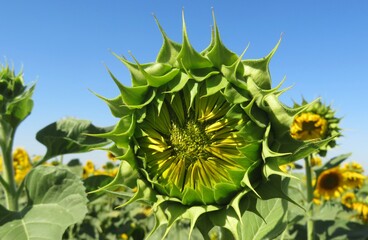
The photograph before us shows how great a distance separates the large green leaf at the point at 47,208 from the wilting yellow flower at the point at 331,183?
3.67 metres

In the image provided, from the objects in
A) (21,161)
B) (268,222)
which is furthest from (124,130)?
(21,161)

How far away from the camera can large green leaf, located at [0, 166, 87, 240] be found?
231cm

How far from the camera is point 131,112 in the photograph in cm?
175

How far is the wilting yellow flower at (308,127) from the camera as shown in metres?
3.60

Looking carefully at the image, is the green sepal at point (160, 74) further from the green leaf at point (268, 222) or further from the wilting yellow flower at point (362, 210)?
the wilting yellow flower at point (362, 210)

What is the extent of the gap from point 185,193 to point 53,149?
171cm

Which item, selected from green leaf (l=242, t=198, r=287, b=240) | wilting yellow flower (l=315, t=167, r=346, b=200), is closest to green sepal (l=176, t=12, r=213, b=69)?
green leaf (l=242, t=198, r=287, b=240)

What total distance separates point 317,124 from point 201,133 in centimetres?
216

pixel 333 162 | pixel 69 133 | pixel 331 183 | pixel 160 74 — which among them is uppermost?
pixel 160 74

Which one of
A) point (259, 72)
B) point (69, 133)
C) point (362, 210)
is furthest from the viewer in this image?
point (362, 210)

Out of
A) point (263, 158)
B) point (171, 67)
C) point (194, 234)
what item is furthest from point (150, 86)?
point (194, 234)

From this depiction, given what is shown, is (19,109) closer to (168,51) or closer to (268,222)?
(168,51)

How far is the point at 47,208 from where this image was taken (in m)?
2.52

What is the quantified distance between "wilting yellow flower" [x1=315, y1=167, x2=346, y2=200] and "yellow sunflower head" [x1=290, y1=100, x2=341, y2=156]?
1.84 m
